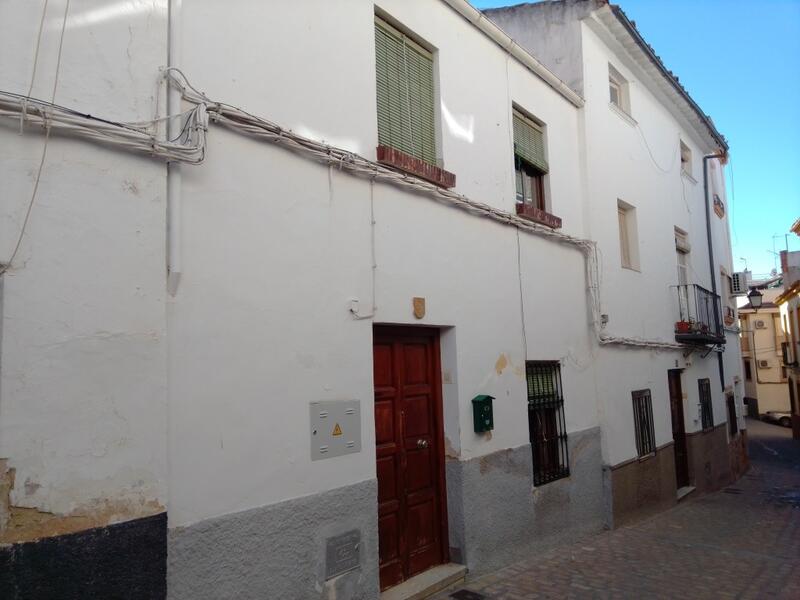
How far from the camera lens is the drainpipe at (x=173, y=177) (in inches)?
134

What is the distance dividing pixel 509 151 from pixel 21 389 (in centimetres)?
564

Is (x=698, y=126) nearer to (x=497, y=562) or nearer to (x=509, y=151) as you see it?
(x=509, y=151)

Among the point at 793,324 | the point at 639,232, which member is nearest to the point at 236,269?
the point at 639,232

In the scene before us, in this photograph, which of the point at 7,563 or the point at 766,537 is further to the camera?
the point at 766,537

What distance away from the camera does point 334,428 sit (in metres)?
4.36

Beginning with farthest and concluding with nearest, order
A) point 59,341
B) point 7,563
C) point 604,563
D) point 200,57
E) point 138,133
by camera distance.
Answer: point 604,563
point 200,57
point 138,133
point 59,341
point 7,563

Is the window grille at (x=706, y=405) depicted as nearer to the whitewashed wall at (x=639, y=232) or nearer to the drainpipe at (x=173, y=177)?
the whitewashed wall at (x=639, y=232)

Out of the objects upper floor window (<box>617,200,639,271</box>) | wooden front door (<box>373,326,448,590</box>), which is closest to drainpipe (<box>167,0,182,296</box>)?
wooden front door (<box>373,326,448,590</box>)

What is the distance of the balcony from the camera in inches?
450

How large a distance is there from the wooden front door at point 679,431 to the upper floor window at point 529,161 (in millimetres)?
5639

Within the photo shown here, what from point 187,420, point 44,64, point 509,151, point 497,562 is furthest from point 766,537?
point 44,64

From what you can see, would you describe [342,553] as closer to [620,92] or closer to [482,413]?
[482,413]

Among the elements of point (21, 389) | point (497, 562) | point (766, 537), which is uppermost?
point (21, 389)

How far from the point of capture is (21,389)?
276cm
